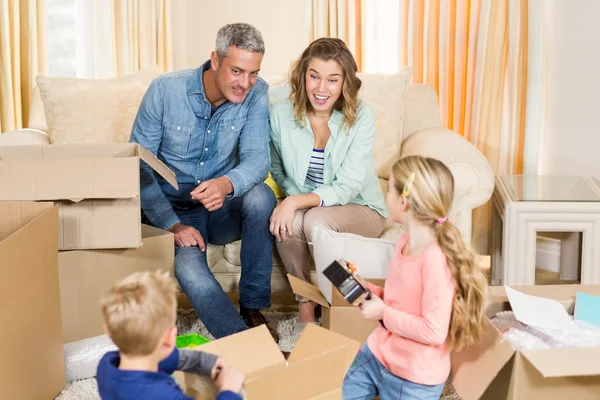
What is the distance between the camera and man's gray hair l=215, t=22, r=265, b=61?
222cm

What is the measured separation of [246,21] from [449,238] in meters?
2.68

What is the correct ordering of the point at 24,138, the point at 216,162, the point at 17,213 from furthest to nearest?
the point at 24,138 → the point at 216,162 → the point at 17,213

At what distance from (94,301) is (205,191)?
46cm

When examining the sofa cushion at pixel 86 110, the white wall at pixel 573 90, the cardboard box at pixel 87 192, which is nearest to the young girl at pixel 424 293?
the cardboard box at pixel 87 192

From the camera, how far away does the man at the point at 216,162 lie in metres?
2.24

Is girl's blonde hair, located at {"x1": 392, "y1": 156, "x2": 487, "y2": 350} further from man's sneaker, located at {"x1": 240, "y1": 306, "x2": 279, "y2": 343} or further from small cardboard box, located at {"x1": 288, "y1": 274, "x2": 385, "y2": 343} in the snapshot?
man's sneaker, located at {"x1": 240, "y1": 306, "x2": 279, "y2": 343}

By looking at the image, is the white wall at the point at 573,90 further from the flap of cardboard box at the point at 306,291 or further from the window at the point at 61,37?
the window at the point at 61,37

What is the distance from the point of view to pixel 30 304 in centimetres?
168

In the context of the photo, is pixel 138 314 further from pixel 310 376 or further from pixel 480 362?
pixel 480 362

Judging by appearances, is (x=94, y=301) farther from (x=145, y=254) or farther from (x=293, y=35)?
(x=293, y=35)

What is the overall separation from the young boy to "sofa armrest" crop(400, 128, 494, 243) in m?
1.35

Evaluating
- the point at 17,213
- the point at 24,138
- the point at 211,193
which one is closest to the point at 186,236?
the point at 211,193

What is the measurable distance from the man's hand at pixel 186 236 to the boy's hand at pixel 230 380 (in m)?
0.97

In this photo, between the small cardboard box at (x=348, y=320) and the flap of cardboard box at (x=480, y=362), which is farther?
the small cardboard box at (x=348, y=320)
